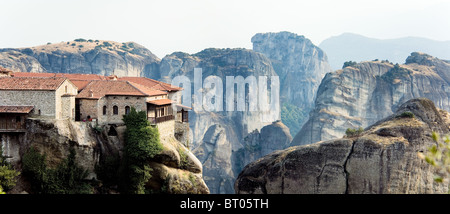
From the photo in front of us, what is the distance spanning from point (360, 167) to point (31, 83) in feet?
86.5

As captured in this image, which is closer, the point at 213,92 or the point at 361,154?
the point at 361,154

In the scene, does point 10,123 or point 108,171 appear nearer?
point 10,123

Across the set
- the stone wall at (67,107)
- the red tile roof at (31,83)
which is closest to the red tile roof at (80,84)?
the stone wall at (67,107)

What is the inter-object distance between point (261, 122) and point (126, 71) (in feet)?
182

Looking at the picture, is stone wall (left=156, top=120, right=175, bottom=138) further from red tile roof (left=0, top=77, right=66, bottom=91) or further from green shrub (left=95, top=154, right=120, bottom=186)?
red tile roof (left=0, top=77, right=66, bottom=91)

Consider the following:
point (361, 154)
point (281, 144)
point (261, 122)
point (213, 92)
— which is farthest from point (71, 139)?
point (261, 122)

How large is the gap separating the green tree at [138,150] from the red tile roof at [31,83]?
6203mm

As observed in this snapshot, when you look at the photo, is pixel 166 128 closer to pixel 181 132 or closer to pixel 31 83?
pixel 181 132

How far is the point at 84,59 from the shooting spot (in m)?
155

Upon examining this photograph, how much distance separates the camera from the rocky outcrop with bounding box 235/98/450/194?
109ft

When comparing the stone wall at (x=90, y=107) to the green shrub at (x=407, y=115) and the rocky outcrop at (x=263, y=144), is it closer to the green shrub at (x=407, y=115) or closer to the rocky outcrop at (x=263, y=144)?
the green shrub at (x=407, y=115)

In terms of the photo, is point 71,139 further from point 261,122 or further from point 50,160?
point 261,122

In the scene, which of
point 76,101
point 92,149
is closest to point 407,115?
point 92,149

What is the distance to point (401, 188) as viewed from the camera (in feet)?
109
